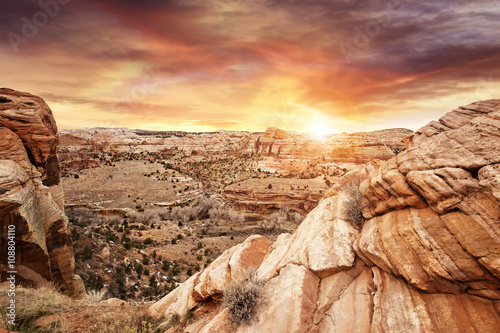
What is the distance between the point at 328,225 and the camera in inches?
294

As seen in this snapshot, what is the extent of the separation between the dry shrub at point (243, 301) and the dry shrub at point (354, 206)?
3.63 metres

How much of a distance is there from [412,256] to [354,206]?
301cm

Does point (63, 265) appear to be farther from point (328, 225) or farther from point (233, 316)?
point (328, 225)

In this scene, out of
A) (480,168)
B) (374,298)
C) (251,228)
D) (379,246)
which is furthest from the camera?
(251,228)

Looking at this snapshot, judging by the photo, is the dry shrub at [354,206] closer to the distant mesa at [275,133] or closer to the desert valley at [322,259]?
the desert valley at [322,259]

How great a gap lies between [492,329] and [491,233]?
163cm

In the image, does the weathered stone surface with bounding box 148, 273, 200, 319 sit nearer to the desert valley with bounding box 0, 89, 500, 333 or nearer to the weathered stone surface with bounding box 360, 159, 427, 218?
the desert valley with bounding box 0, 89, 500, 333

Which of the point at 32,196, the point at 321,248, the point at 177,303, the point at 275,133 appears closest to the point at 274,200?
the point at 177,303

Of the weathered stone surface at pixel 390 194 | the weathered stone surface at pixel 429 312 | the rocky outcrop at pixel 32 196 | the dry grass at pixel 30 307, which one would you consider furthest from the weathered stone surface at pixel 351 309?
the rocky outcrop at pixel 32 196

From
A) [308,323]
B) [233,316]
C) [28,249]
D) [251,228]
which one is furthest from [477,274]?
[251,228]

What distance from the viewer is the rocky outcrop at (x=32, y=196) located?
829 cm

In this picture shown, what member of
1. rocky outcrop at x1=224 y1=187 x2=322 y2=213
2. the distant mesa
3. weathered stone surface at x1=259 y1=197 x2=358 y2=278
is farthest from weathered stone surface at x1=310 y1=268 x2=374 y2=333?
the distant mesa

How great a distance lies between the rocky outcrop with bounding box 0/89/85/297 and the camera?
8289mm

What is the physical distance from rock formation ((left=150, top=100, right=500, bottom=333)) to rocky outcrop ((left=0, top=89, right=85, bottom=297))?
739 centimetres
